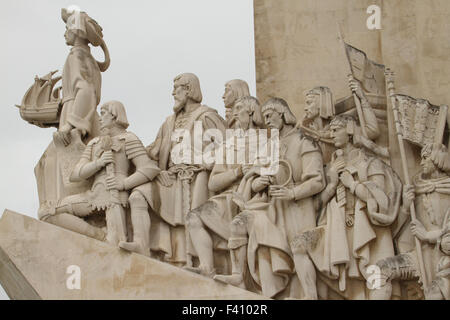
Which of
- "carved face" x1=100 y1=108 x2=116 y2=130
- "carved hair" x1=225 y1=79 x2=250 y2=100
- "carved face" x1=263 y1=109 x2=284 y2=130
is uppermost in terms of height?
"carved hair" x1=225 y1=79 x2=250 y2=100

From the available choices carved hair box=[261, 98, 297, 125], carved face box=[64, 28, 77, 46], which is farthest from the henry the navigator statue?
carved hair box=[261, 98, 297, 125]

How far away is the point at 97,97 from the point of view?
15258 mm

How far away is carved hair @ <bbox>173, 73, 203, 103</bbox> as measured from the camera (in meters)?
14.8

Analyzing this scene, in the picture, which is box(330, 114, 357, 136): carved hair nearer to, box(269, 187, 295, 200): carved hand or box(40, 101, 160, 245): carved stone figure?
box(269, 187, 295, 200): carved hand

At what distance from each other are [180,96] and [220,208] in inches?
57.8

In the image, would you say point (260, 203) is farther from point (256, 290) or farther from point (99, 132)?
point (99, 132)

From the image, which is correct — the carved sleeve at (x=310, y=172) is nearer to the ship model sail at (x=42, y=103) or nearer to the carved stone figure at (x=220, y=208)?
the carved stone figure at (x=220, y=208)

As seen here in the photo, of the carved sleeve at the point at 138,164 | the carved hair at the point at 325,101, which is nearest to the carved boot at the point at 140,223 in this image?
the carved sleeve at the point at 138,164

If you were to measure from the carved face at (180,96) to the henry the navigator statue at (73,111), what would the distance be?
0.92m

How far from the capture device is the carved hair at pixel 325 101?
14.2m

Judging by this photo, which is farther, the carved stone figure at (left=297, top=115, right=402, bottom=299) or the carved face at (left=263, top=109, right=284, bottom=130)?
the carved face at (left=263, top=109, right=284, bottom=130)

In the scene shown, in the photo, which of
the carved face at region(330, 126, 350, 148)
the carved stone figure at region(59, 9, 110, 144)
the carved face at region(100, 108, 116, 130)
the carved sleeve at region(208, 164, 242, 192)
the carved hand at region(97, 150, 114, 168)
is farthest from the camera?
the carved stone figure at region(59, 9, 110, 144)

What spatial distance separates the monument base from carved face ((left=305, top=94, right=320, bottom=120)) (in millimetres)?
1976
